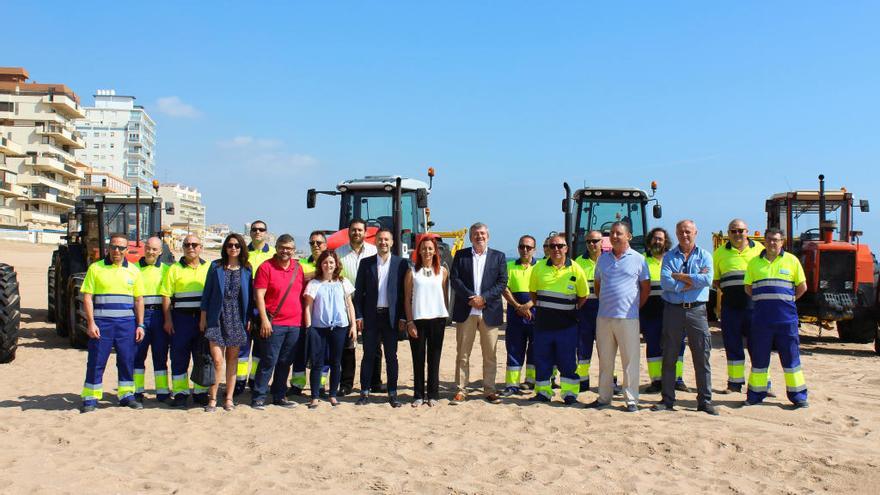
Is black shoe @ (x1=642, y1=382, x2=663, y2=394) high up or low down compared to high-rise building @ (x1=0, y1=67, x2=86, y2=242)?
down

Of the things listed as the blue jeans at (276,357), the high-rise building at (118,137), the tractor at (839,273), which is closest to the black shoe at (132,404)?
the blue jeans at (276,357)

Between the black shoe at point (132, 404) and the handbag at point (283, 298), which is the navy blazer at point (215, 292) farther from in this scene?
the black shoe at point (132, 404)

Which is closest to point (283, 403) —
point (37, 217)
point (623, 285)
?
point (623, 285)

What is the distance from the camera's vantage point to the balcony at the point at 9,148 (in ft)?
177

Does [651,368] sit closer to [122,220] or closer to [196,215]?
[122,220]

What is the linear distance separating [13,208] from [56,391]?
5597cm

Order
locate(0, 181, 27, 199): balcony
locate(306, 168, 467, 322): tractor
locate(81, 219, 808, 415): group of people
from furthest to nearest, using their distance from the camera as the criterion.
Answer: locate(0, 181, 27, 199): balcony, locate(306, 168, 467, 322): tractor, locate(81, 219, 808, 415): group of people

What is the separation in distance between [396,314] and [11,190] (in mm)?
57033

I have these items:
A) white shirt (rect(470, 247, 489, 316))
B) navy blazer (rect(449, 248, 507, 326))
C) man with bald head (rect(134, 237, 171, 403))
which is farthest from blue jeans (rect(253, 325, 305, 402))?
white shirt (rect(470, 247, 489, 316))

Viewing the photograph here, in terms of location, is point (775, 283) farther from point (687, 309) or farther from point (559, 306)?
point (559, 306)

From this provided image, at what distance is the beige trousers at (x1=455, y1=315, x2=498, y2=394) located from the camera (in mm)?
6680

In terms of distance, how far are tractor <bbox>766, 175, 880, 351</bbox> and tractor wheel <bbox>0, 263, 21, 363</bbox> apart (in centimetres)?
1055

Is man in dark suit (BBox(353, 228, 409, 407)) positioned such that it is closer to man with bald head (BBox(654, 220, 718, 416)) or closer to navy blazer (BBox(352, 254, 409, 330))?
navy blazer (BBox(352, 254, 409, 330))

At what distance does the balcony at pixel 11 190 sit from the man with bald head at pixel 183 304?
5514 cm
